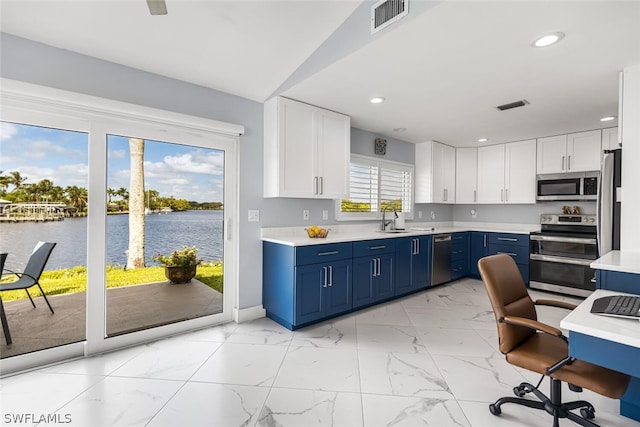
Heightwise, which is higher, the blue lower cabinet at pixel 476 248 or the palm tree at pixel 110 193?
the palm tree at pixel 110 193

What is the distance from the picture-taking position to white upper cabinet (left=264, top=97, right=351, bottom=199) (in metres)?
3.22

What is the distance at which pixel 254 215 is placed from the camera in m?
3.36

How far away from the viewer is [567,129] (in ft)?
14.0

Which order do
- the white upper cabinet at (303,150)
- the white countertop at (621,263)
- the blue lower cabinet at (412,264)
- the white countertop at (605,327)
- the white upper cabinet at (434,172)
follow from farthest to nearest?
the white upper cabinet at (434,172), the blue lower cabinet at (412,264), the white upper cabinet at (303,150), the white countertop at (621,263), the white countertop at (605,327)

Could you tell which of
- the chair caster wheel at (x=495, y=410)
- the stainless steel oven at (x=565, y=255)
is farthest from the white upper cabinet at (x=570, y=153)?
the chair caster wheel at (x=495, y=410)

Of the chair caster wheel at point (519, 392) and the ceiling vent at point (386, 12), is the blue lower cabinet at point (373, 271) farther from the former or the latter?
the ceiling vent at point (386, 12)

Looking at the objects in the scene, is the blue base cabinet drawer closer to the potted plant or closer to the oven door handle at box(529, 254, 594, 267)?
the potted plant

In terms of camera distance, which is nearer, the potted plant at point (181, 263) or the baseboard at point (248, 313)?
the potted plant at point (181, 263)

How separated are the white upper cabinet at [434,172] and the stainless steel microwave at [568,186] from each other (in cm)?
133

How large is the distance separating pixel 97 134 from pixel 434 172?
458 cm

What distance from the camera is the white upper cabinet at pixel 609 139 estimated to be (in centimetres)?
413

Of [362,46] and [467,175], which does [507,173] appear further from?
[362,46]

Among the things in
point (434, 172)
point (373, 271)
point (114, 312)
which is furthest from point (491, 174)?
point (114, 312)

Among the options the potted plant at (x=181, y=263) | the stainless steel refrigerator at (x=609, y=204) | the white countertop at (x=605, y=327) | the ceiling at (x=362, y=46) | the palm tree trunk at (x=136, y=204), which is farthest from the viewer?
the potted plant at (x=181, y=263)
